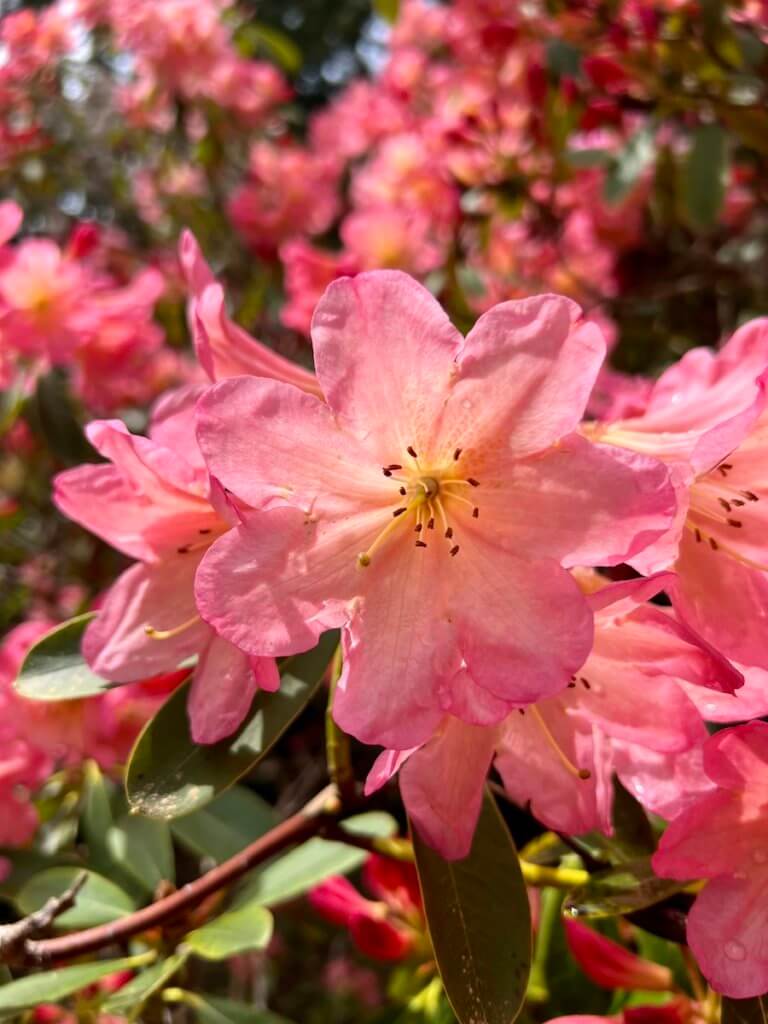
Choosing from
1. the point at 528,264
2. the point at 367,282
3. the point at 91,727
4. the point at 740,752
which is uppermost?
the point at 367,282

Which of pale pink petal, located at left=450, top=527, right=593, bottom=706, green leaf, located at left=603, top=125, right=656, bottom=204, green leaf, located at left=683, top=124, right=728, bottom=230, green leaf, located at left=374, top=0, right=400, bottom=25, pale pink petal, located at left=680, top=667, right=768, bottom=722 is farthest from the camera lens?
green leaf, located at left=374, top=0, right=400, bottom=25

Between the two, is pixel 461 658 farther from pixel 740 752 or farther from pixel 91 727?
pixel 91 727

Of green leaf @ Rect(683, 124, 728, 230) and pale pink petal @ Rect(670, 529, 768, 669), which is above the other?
pale pink petal @ Rect(670, 529, 768, 669)

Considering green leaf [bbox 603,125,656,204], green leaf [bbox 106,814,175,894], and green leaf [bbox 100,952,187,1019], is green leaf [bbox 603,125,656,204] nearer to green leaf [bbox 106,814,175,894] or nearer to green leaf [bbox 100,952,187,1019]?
green leaf [bbox 106,814,175,894]

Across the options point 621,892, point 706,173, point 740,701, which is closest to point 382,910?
point 621,892

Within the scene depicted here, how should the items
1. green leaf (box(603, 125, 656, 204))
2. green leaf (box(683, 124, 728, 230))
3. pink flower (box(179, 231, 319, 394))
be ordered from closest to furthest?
pink flower (box(179, 231, 319, 394)) < green leaf (box(683, 124, 728, 230)) < green leaf (box(603, 125, 656, 204))

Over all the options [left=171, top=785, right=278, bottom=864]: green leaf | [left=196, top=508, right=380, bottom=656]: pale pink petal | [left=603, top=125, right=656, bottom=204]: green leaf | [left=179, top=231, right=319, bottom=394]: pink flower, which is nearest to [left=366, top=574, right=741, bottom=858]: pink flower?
[left=196, top=508, right=380, bottom=656]: pale pink petal

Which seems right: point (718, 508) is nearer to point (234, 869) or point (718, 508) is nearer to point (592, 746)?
point (592, 746)

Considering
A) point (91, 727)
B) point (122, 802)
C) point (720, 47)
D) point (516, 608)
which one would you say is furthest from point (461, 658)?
point (720, 47)
